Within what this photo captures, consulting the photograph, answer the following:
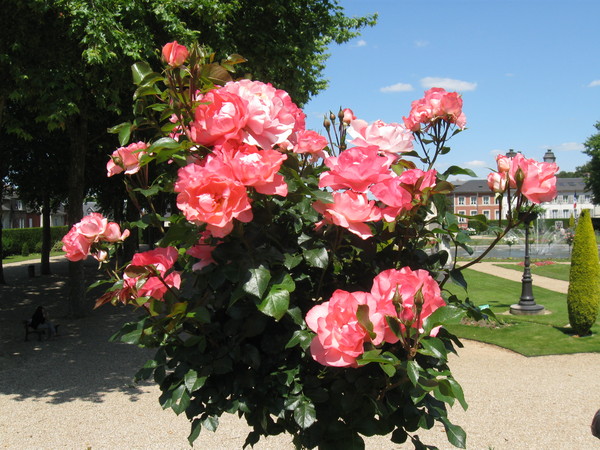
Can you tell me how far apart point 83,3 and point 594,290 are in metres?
10.3

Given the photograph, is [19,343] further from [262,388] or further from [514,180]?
[514,180]

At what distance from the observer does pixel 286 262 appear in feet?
5.70

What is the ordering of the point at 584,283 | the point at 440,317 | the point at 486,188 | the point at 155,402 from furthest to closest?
the point at 486,188 → the point at 584,283 → the point at 155,402 → the point at 440,317

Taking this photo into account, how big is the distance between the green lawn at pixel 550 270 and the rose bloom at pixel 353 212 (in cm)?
2157

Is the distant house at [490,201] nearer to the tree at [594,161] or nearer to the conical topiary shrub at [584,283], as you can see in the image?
the tree at [594,161]

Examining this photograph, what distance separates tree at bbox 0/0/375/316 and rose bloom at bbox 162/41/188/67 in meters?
5.76

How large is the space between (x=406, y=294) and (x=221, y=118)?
30.2 inches

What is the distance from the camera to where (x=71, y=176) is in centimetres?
1314

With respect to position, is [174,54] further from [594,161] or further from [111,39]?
[594,161]

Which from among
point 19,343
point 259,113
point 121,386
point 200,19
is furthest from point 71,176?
point 259,113

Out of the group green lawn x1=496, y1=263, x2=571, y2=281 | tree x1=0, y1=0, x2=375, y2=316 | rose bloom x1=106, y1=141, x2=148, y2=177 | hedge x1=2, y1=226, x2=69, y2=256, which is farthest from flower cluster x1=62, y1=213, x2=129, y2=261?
hedge x1=2, y1=226, x2=69, y2=256

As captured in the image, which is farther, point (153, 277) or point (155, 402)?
point (155, 402)

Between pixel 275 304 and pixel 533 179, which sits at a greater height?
pixel 533 179

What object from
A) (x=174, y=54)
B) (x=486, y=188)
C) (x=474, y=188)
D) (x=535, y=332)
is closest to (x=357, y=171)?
(x=174, y=54)
